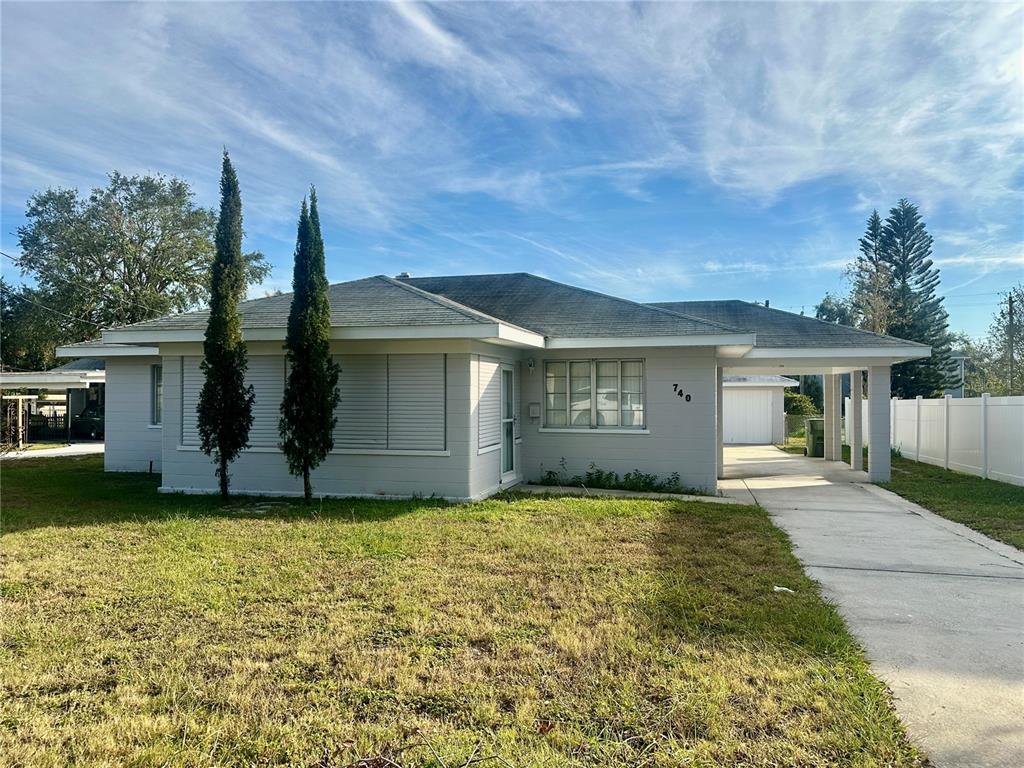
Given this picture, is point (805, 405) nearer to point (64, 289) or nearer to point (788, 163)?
point (788, 163)

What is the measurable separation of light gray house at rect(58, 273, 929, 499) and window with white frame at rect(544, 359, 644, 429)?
0.02 meters

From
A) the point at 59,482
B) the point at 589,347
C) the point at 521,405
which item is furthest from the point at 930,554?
the point at 59,482

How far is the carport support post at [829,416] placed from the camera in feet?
58.3

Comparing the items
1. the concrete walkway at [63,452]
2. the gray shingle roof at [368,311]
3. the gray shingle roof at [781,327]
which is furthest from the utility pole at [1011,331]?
the concrete walkway at [63,452]

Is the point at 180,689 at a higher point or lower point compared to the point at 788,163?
lower

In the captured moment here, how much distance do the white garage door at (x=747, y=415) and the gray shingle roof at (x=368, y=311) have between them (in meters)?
17.4

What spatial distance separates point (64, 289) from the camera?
109 feet

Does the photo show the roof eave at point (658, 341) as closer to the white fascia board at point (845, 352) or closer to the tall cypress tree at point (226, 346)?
the white fascia board at point (845, 352)

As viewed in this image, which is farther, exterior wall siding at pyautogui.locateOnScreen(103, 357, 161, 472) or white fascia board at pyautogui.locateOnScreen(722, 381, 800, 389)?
white fascia board at pyautogui.locateOnScreen(722, 381, 800, 389)

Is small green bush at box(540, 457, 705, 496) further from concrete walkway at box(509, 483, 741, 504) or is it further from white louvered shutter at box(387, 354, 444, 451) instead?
white louvered shutter at box(387, 354, 444, 451)

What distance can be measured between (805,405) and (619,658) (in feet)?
95.5

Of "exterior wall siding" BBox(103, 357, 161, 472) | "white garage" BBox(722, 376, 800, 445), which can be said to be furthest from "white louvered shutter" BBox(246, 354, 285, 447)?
"white garage" BBox(722, 376, 800, 445)

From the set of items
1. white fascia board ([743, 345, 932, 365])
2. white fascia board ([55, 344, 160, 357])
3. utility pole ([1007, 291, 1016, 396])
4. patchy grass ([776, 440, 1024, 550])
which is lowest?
patchy grass ([776, 440, 1024, 550])

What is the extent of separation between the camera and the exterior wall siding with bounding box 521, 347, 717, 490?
1105 centimetres
